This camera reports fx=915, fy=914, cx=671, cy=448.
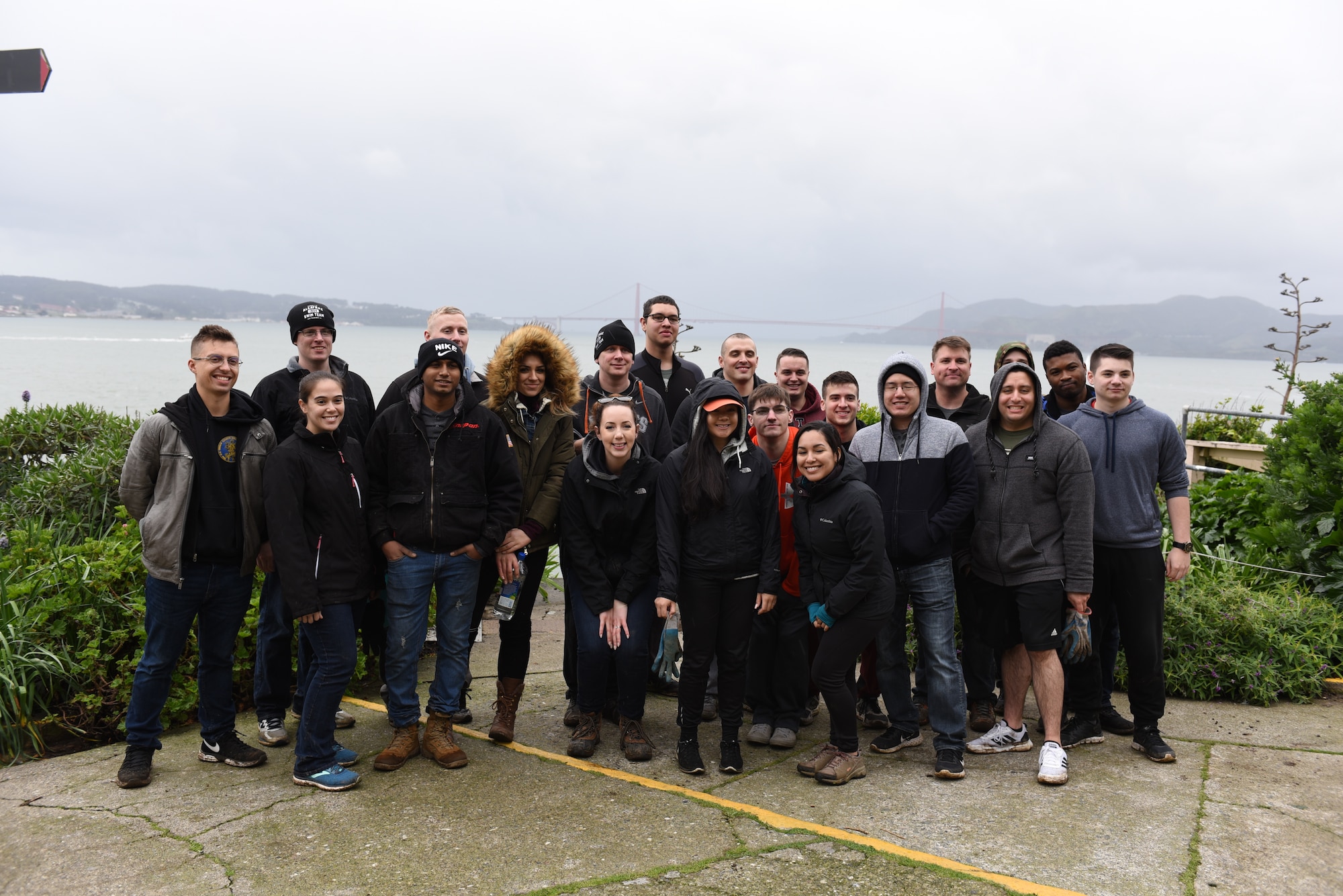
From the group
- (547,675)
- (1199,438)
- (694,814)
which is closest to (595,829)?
(694,814)

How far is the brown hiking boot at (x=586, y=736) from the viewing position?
4.50 metres

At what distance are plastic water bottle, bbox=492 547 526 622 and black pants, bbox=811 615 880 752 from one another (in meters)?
1.50

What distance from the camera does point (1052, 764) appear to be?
4.16 metres

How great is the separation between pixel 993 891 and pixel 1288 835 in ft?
4.53

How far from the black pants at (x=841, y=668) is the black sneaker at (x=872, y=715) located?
2.62 feet

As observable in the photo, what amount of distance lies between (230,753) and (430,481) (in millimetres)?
1606

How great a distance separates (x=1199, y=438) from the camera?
42.5ft

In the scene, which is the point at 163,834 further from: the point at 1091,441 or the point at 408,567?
the point at 1091,441

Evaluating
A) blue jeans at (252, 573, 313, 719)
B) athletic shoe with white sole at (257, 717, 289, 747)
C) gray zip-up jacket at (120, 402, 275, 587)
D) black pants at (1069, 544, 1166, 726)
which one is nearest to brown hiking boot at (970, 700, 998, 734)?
black pants at (1069, 544, 1166, 726)

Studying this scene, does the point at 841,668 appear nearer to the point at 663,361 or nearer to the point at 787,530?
the point at 787,530

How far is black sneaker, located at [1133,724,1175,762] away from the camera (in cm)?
438

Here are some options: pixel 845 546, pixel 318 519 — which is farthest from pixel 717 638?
pixel 318 519

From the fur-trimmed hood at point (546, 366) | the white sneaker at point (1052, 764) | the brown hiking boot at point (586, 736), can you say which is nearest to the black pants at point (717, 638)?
the brown hiking boot at point (586, 736)

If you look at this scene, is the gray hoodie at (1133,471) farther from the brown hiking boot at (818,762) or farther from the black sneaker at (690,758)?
the black sneaker at (690,758)
